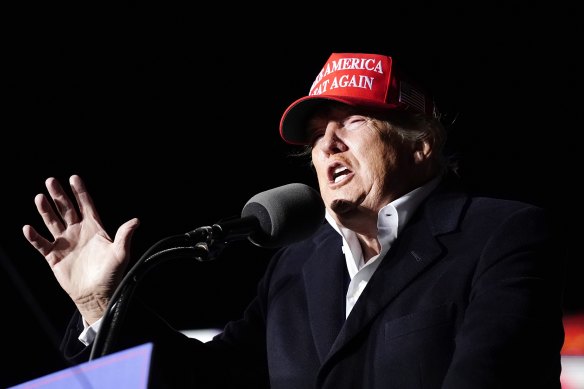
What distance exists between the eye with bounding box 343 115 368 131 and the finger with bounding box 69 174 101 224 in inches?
26.4

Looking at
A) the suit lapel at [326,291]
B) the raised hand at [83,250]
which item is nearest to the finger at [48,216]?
the raised hand at [83,250]

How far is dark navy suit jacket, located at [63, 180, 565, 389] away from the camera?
51.9 inches

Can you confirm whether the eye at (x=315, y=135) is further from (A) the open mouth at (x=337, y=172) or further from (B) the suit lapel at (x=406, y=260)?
(B) the suit lapel at (x=406, y=260)

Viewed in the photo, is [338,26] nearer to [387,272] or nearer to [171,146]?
[171,146]

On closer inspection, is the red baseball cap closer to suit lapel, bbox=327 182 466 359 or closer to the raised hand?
suit lapel, bbox=327 182 466 359

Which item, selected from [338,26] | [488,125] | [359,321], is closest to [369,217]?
[359,321]

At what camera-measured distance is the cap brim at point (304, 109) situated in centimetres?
183

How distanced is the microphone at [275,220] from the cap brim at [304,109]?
0.42 m

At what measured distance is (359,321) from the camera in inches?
60.8

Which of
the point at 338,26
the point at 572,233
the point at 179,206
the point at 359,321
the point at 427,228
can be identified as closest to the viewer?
the point at 359,321

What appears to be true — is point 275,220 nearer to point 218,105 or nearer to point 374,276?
point 374,276

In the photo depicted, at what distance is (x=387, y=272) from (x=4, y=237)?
206 cm

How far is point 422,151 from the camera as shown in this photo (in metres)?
1.88

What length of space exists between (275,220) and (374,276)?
14.1 inches
